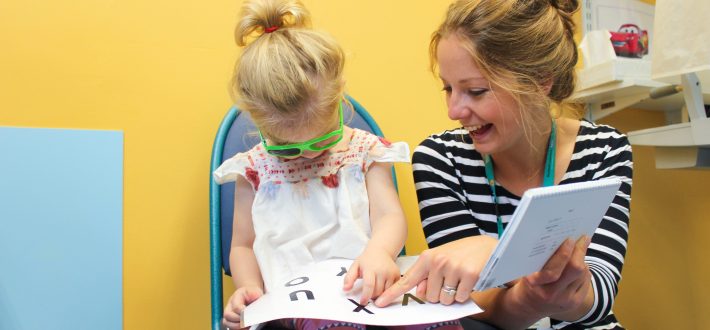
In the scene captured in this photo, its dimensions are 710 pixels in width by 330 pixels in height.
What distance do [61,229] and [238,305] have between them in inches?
19.5

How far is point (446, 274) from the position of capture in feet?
1.84

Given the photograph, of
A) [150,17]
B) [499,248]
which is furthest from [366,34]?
[499,248]

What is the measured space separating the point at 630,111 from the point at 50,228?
1.62m

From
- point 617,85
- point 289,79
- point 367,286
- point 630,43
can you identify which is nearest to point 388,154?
point 289,79

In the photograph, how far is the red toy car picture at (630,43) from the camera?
4.74 feet

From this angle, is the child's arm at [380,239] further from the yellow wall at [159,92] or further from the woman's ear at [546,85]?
the yellow wall at [159,92]

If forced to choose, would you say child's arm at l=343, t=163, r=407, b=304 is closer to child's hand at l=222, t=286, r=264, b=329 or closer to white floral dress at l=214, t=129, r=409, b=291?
white floral dress at l=214, t=129, r=409, b=291

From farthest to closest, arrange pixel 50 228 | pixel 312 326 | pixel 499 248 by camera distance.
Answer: pixel 50 228 → pixel 312 326 → pixel 499 248

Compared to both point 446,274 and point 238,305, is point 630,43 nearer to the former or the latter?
point 446,274

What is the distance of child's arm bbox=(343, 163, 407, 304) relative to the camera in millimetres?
600

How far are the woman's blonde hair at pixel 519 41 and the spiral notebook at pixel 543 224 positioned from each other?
29 centimetres

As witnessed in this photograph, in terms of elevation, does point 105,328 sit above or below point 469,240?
below

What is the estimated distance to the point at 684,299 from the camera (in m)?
1.58

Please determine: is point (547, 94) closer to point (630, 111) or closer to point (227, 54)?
point (227, 54)
